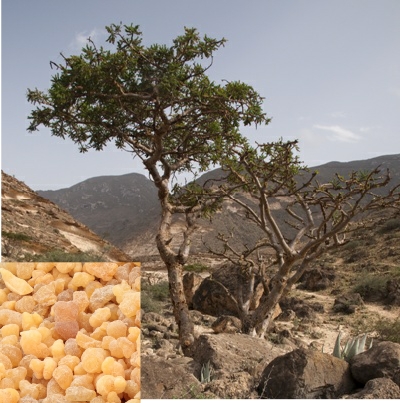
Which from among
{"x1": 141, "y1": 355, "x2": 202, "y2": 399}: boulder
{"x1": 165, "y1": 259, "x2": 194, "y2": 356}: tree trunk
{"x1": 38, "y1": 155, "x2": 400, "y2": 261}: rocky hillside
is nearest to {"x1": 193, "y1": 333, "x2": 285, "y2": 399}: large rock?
{"x1": 141, "y1": 355, "x2": 202, "y2": 399}: boulder

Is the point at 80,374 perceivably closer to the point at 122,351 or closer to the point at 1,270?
the point at 122,351

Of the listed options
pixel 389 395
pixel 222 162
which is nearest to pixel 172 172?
pixel 222 162

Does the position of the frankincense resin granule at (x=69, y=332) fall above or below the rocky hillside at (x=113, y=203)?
below

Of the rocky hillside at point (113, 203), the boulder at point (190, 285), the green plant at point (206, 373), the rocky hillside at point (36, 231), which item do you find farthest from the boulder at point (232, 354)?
the rocky hillside at point (113, 203)

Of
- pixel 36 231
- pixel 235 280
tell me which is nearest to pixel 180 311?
pixel 235 280

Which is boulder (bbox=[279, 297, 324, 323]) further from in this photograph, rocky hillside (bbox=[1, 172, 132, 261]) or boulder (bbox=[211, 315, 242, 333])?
rocky hillside (bbox=[1, 172, 132, 261])

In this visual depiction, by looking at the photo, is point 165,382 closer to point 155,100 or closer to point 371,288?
point 155,100

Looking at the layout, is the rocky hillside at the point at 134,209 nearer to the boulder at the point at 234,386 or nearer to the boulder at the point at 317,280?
the boulder at the point at 317,280
